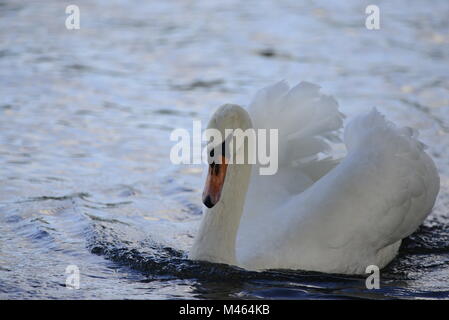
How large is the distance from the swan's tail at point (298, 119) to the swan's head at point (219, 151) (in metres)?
1.49

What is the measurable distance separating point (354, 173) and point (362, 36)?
10024 millimetres

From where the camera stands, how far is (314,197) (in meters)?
8.25

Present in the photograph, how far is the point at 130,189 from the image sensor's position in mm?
10711

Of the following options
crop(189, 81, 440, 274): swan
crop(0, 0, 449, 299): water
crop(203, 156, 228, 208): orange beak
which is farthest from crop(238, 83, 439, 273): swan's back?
crop(203, 156, 228, 208): orange beak

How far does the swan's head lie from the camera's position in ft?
24.5

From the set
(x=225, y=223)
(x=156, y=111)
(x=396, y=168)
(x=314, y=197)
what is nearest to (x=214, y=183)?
(x=225, y=223)

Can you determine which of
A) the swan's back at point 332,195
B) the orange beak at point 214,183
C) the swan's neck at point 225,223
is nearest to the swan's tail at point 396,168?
the swan's back at point 332,195

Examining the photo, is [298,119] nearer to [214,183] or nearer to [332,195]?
[332,195]

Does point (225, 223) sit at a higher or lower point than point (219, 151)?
lower

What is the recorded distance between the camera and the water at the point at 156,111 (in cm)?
808

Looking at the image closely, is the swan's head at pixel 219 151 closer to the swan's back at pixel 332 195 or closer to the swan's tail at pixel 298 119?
the swan's back at pixel 332 195

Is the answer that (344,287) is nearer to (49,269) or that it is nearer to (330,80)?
(49,269)

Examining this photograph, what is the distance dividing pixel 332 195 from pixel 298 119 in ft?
4.09
